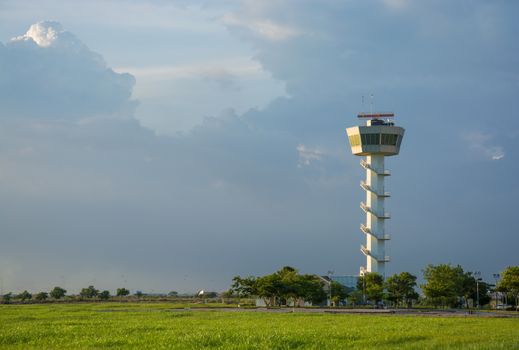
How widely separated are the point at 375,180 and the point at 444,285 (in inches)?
893

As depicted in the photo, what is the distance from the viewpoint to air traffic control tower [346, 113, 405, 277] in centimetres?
12700

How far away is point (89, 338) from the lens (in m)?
42.9

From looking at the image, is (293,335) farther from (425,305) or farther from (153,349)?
(425,305)

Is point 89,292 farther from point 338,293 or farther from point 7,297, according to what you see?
point 338,293

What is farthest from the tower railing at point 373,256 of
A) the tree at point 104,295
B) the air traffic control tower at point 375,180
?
the tree at point 104,295

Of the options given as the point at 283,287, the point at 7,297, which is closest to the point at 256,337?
the point at 283,287

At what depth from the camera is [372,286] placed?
120 metres

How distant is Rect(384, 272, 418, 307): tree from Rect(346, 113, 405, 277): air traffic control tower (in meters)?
4.60

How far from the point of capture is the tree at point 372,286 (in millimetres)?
118125

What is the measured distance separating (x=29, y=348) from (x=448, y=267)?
9993 centimetres

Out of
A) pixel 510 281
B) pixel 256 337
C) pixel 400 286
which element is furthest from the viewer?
pixel 400 286

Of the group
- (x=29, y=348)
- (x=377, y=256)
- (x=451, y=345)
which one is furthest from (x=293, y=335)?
(x=377, y=256)

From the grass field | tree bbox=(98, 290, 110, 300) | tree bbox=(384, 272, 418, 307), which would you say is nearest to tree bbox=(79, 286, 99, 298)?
tree bbox=(98, 290, 110, 300)

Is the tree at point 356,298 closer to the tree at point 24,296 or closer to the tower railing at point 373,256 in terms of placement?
the tower railing at point 373,256
